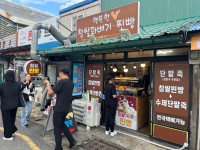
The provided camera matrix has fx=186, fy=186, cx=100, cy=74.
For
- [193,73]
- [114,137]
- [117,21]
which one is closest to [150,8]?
[117,21]

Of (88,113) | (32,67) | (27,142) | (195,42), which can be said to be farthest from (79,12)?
(195,42)

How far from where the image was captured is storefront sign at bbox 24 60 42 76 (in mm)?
8405

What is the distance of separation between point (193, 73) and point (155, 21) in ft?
11.4

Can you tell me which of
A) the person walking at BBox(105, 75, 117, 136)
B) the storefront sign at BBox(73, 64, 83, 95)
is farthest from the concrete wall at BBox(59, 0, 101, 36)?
the person walking at BBox(105, 75, 117, 136)

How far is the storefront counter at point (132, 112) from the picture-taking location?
674 cm

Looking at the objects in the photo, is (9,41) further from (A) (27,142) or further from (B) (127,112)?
(B) (127,112)

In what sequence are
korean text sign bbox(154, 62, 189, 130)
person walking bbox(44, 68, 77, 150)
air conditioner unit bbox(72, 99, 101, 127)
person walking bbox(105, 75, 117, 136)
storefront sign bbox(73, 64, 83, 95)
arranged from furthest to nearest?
1. storefront sign bbox(73, 64, 83, 95)
2. air conditioner unit bbox(72, 99, 101, 127)
3. person walking bbox(105, 75, 117, 136)
4. korean text sign bbox(154, 62, 189, 130)
5. person walking bbox(44, 68, 77, 150)

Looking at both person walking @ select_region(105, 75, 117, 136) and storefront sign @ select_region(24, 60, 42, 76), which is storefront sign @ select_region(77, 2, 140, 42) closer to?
person walking @ select_region(105, 75, 117, 136)

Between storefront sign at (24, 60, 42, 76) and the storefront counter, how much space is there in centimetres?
422

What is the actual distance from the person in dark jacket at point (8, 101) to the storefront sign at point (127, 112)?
3631 millimetres

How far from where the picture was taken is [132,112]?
6.82 meters

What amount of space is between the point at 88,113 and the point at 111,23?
3230 mm

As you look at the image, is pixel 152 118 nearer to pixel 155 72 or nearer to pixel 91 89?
pixel 155 72

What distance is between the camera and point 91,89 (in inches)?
313
